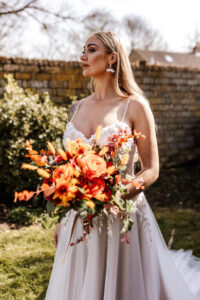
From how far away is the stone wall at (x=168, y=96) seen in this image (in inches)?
304

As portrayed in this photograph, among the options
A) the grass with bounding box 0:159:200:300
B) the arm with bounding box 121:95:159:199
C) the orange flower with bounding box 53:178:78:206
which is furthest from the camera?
the grass with bounding box 0:159:200:300

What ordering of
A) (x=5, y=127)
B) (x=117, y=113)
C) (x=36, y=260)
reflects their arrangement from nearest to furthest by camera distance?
(x=117, y=113) → (x=36, y=260) → (x=5, y=127)

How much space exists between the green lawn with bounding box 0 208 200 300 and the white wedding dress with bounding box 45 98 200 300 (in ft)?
3.80

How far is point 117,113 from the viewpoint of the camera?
2.25 meters

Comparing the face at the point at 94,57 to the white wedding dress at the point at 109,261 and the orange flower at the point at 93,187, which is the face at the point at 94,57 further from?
the orange flower at the point at 93,187

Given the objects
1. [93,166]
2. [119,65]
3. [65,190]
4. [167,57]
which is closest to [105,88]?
[119,65]

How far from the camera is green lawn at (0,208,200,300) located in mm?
3445

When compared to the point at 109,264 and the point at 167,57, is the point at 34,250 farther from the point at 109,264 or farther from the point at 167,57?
the point at 167,57

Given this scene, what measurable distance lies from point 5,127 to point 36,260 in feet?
8.49

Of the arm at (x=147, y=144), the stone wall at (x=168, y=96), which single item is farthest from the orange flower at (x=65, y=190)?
the stone wall at (x=168, y=96)

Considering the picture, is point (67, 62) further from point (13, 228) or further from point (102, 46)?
point (102, 46)

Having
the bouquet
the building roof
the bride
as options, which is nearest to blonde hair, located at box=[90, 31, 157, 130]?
the bride

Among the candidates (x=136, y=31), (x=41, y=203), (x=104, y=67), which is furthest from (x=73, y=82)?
(x=136, y=31)

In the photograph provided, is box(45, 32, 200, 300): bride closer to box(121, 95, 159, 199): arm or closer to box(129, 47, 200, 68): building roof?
box(121, 95, 159, 199): arm
